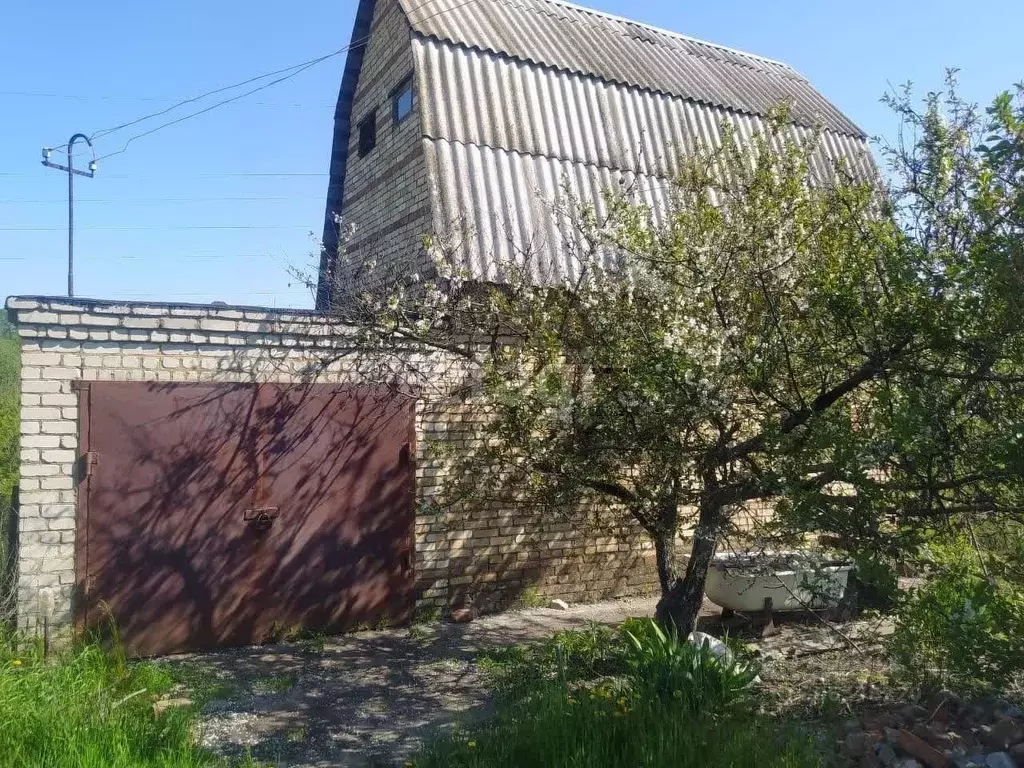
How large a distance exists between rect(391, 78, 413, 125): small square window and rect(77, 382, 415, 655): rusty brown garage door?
391 cm

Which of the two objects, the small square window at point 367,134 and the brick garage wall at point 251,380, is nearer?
the brick garage wall at point 251,380

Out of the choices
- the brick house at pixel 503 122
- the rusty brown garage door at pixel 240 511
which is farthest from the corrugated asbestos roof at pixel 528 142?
the rusty brown garage door at pixel 240 511

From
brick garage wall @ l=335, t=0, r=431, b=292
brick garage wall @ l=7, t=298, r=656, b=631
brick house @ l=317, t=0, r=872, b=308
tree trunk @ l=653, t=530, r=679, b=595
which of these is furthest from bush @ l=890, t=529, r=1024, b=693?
brick garage wall @ l=335, t=0, r=431, b=292

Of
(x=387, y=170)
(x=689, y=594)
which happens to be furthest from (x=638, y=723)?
(x=387, y=170)

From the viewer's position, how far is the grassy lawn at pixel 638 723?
3211 mm

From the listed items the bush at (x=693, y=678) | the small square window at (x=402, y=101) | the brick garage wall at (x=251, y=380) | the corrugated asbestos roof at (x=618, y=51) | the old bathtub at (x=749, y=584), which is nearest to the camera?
the bush at (x=693, y=678)

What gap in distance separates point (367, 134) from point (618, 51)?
3.37 m

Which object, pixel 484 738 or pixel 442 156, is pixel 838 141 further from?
pixel 484 738

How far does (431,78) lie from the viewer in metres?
8.16

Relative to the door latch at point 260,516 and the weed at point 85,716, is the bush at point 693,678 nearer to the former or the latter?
the weed at point 85,716

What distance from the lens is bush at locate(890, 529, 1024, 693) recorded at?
3.66m

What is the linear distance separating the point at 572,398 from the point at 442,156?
4148mm

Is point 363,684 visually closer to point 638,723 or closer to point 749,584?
point 638,723

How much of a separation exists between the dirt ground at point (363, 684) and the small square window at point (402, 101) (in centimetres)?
534
